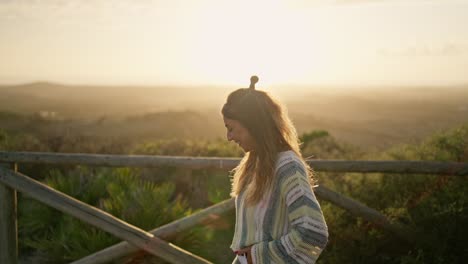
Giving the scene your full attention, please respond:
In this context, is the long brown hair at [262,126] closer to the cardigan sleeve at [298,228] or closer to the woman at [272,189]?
the woman at [272,189]

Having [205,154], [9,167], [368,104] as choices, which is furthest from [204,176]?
[368,104]

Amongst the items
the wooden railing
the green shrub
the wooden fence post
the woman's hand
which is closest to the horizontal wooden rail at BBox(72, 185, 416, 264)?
the wooden railing

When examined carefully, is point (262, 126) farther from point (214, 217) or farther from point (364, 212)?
point (364, 212)

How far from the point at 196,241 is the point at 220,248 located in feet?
1.16

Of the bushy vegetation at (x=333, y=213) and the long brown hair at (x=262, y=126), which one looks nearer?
the long brown hair at (x=262, y=126)

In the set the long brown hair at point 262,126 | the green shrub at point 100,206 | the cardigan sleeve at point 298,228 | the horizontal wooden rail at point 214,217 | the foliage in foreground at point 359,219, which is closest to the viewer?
the cardigan sleeve at point 298,228

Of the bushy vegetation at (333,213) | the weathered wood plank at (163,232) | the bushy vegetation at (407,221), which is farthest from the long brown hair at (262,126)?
the bushy vegetation at (407,221)

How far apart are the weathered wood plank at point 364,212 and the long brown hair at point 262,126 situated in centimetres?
214

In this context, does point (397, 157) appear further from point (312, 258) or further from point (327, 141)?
point (312, 258)

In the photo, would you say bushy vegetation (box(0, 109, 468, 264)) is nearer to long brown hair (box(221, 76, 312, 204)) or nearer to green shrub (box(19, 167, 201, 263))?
green shrub (box(19, 167, 201, 263))

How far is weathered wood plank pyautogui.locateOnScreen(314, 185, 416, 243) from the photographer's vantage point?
419 centimetres

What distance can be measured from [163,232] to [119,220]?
39 cm

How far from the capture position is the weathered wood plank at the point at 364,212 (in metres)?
4.19

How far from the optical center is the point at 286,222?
→ 6.84 ft
